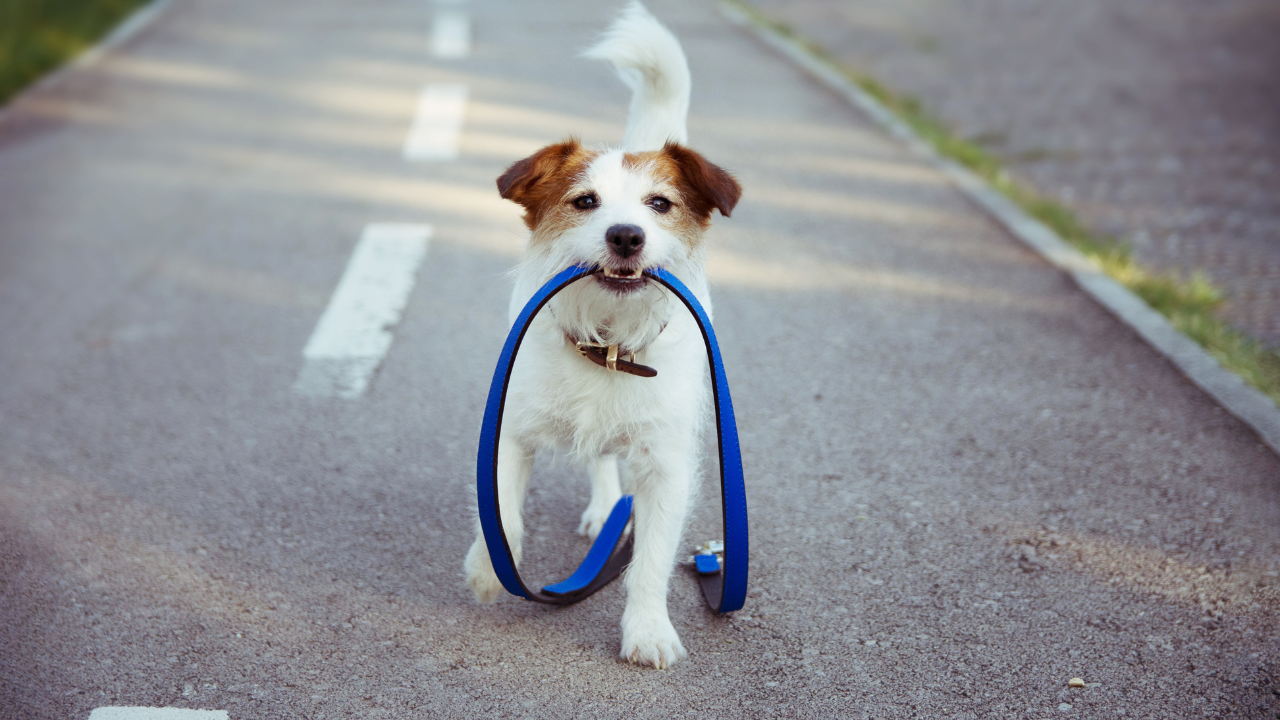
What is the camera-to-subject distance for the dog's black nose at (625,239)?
2.66 metres

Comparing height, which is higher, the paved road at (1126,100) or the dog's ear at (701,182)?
the dog's ear at (701,182)

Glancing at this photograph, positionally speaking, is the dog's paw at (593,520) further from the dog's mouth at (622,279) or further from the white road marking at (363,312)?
the white road marking at (363,312)

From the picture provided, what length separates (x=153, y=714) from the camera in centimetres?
262

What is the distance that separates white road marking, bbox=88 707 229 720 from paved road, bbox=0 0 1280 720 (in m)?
0.04

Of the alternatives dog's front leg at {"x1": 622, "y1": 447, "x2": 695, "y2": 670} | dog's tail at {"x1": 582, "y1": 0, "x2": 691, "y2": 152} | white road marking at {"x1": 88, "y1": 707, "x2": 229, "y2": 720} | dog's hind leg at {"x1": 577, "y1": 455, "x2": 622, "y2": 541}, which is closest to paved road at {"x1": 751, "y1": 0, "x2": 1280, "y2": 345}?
dog's tail at {"x1": 582, "y1": 0, "x2": 691, "y2": 152}

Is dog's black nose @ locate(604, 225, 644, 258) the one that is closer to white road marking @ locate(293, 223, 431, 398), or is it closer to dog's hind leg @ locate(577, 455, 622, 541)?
dog's hind leg @ locate(577, 455, 622, 541)

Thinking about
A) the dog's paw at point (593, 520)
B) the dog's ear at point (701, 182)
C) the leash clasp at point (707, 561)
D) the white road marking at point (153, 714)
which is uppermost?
the dog's ear at point (701, 182)

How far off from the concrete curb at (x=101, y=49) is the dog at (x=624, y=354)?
8.36m

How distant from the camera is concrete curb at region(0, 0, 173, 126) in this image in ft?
33.3

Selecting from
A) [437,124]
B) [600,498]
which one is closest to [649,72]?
[600,498]

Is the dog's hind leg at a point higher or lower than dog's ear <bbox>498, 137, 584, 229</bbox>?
lower

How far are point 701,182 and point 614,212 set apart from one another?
1.09ft

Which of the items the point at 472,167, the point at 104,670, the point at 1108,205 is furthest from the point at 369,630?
the point at 1108,205

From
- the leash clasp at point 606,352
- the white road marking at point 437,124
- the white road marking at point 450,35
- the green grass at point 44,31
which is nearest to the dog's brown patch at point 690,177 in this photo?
the leash clasp at point 606,352
